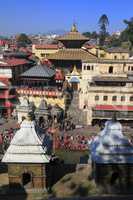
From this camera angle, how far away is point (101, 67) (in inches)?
2136

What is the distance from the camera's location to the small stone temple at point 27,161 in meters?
17.5

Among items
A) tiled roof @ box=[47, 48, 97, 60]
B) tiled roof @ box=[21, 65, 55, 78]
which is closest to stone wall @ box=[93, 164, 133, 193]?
tiled roof @ box=[21, 65, 55, 78]

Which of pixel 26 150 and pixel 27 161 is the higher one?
pixel 26 150

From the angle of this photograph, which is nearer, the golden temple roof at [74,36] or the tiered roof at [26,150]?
the tiered roof at [26,150]

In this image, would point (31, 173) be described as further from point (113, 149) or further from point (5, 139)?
point (5, 139)

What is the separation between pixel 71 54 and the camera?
5825 centimetres

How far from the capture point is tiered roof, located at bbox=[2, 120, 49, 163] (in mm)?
17484

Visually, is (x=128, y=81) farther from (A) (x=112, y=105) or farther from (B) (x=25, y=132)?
(B) (x=25, y=132)

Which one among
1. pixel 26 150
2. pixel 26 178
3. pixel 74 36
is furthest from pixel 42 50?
pixel 26 150

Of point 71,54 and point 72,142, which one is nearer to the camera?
point 72,142

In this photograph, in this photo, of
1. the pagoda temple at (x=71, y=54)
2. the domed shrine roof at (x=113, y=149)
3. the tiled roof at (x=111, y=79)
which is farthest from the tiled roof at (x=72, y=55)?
the domed shrine roof at (x=113, y=149)

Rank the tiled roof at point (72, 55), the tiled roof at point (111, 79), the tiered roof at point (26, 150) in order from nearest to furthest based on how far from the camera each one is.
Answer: the tiered roof at point (26, 150) < the tiled roof at point (111, 79) < the tiled roof at point (72, 55)

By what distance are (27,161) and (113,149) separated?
126 inches

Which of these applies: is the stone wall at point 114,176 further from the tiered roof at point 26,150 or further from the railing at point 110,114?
the railing at point 110,114
